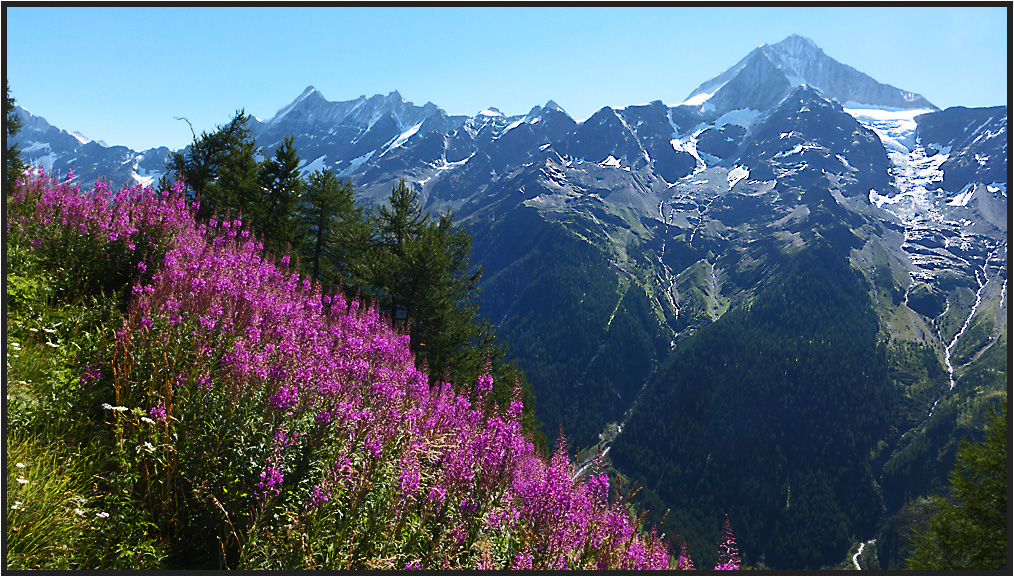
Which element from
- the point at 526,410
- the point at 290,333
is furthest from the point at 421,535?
the point at 526,410

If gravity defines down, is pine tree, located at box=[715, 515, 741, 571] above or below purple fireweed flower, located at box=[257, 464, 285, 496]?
below

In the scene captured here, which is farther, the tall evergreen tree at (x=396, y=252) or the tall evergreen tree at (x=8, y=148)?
Answer: the tall evergreen tree at (x=396, y=252)

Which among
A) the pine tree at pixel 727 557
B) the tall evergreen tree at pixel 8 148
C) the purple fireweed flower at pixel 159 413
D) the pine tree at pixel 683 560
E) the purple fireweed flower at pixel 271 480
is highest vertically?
the tall evergreen tree at pixel 8 148

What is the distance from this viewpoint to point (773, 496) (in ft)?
607

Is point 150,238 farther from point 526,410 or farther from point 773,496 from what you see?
point 773,496

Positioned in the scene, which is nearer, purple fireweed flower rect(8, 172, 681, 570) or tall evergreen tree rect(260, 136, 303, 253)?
purple fireweed flower rect(8, 172, 681, 570)

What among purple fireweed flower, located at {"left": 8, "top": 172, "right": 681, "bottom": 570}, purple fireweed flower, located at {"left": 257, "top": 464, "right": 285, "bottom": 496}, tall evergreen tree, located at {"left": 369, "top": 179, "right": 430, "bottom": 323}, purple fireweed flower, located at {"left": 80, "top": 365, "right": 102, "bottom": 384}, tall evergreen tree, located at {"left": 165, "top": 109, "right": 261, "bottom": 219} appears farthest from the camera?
tall evergreen tree, located at {"left": 165, "top": 109, "right": 261, "bottom": 219}

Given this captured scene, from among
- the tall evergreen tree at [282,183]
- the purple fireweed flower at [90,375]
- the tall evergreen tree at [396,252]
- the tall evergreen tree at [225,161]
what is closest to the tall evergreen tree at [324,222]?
the tall evergreen tree at [282,183]

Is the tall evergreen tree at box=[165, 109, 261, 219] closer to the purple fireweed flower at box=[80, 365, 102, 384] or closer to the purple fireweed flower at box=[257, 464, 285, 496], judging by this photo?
the purple fireweed flower at box=[80, 365, 102, 384]

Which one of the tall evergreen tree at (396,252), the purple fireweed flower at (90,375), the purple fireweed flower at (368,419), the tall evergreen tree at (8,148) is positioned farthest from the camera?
the tall evergreen tree at (396,252)

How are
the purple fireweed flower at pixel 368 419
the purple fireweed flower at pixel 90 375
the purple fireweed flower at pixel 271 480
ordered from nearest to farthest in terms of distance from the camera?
the purple fireweed flower at pixel 271 480 < the purple fireweed flower at pixel 368 419 < the purple fireweed flower at pixel 90 375

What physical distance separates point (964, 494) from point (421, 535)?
13626mm

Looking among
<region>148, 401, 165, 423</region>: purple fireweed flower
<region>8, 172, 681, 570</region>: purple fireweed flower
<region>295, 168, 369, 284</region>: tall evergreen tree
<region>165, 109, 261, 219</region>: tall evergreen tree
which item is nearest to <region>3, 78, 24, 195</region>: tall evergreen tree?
<region>8, 172, 681, 570</region>: purple fireweed flower

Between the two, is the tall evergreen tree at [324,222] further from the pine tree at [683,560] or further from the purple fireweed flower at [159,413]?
the pine tree at [683,560]
